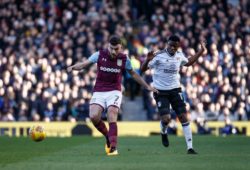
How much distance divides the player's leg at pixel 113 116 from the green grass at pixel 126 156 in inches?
10.9

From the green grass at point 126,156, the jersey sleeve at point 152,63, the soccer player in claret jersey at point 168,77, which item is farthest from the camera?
the jersey sleeve at point 152,63

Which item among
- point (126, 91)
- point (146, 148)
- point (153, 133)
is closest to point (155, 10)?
point (126, 91)

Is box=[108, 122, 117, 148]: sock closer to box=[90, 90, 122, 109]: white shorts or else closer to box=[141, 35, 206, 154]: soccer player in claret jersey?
box=[90, 90, 122, 109]: white shorts

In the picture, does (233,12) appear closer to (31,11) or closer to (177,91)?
(31,11)

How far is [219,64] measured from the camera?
112ft

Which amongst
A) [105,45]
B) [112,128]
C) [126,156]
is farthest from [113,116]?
[105,45]

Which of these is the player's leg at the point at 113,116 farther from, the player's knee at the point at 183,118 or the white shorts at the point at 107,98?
the player's knee at the point at 183,118

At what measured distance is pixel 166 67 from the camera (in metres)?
20.0

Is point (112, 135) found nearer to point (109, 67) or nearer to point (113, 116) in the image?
point (113, 116)

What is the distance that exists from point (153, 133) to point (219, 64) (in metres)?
3.99

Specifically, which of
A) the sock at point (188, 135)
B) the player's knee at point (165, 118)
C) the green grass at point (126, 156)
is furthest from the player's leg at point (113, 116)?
the player's knee at point (165, 118)

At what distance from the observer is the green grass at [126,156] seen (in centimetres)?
1544

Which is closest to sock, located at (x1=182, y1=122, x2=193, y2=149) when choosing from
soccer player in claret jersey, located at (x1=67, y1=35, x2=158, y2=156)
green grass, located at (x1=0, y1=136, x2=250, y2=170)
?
green grass, located at (x1=0, y1=136, x2=250, y2=170)

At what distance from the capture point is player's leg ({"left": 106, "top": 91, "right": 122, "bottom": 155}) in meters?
18.2
